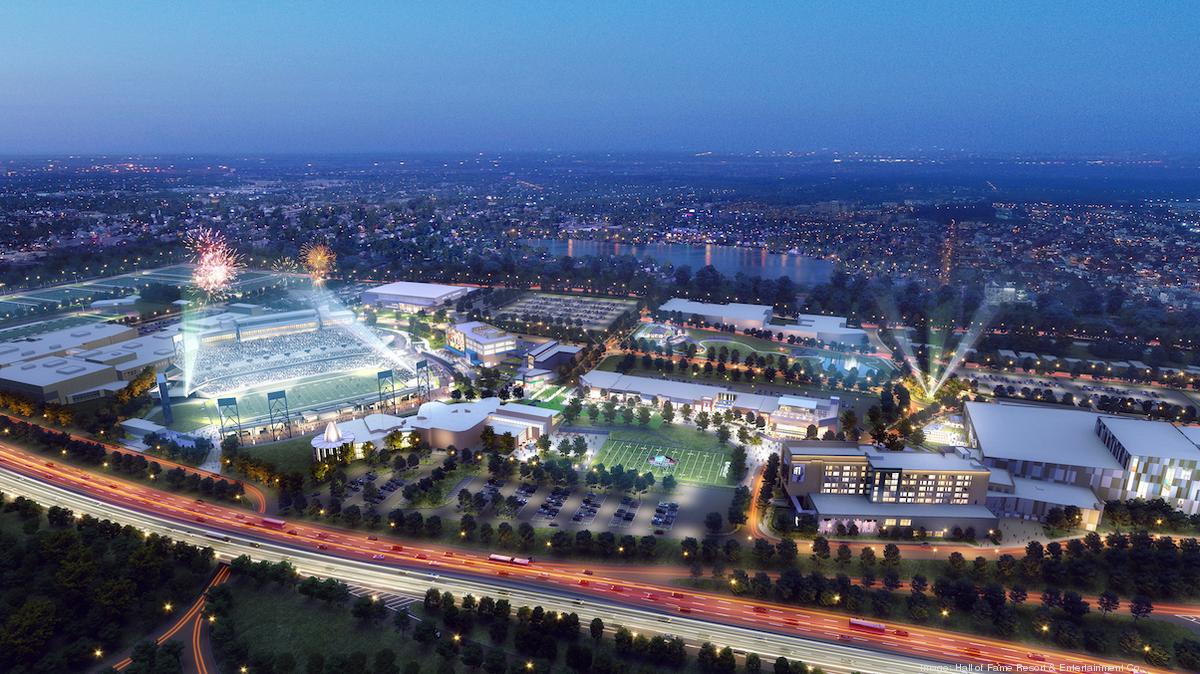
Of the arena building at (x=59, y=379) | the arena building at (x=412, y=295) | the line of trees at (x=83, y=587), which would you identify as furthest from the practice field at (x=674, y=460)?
the arena building at (x=412, y=295)

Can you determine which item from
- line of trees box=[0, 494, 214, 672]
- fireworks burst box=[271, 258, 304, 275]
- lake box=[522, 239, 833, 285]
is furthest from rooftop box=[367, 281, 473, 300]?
line of trees box=[0, 494, 214, 672]

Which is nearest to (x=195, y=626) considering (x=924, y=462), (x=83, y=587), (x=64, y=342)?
(x=83, y=587)

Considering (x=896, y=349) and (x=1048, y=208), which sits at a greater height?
(x=1048, y=208)

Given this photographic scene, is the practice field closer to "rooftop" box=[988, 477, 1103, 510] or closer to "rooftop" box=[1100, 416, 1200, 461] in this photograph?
"rooftop" box=[988, 477, 1103, 510]

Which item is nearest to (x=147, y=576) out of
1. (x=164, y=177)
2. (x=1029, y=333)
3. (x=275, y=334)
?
(x=275, y=334)

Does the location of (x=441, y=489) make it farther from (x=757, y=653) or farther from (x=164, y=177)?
(x=164, y=177)

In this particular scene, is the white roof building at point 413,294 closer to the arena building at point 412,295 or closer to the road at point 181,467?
the arena building at point 412,295
